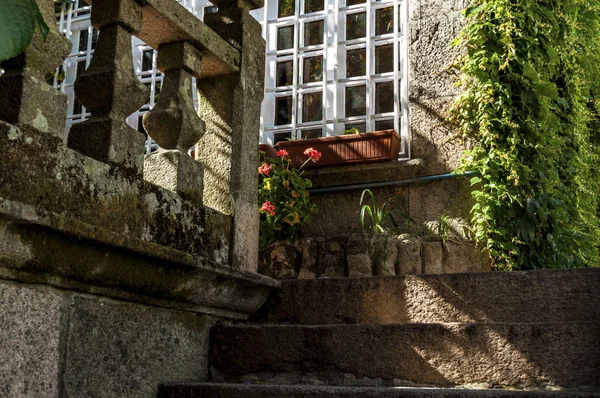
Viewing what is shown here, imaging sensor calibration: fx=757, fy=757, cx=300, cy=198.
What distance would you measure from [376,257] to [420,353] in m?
1.74

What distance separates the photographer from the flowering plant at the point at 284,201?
15.0 feet

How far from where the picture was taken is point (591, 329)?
2.40m

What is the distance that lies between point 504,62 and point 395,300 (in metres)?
2.16

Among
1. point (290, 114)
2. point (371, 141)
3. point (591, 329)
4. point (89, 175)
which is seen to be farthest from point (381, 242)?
point (89, 175)

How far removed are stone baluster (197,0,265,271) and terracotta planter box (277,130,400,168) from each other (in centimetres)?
146

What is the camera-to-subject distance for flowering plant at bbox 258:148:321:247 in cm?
457

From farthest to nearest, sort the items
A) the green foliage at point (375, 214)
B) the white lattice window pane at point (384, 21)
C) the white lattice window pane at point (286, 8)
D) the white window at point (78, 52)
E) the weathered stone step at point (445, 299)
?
1. the white window at point (78, 52)
2. the white lattice window pane at point (286, 8)
3. the white lattice window pane at point (384, 21)
4. the green foliage at point (375, 214)
5. the weathered stone step at point (445, 299)

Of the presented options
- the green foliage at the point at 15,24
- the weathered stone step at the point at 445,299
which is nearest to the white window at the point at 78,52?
the weathered stone step at the point at 445,299

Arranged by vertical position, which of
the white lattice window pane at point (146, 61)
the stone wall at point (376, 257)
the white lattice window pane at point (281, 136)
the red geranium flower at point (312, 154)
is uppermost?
the white lattice window pane at point (146, 61)

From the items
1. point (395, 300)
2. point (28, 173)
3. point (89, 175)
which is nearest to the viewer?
point (28, 173)

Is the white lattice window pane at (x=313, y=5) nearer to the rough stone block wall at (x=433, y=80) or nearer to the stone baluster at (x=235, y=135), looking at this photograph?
the rough stone block wall at (x=433, y=80)

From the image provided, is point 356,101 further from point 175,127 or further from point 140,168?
point 140,168

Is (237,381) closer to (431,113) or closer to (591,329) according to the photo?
(591,329)

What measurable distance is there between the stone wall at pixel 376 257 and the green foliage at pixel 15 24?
351 centimetres
